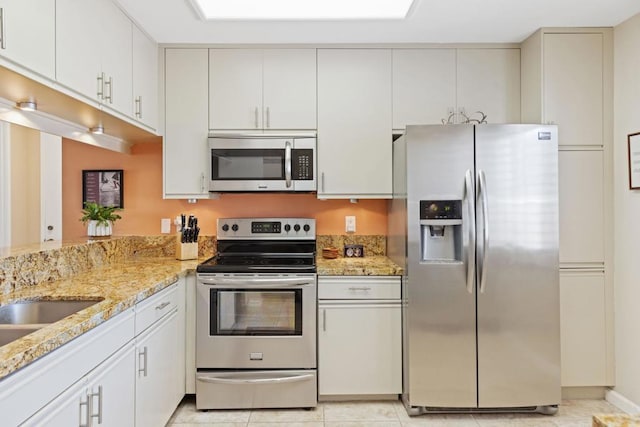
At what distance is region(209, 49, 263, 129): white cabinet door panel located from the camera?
287 cm

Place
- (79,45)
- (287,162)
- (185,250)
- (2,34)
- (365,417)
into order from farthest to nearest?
(185,250), (287,162), (365,417), (79,45), (2,34)

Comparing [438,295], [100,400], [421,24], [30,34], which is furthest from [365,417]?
[30,34]

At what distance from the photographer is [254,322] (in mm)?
2613

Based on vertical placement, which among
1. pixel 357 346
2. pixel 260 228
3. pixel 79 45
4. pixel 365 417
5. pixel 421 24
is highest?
pixel 421 24

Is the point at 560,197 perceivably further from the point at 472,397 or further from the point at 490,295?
the point at 472,397

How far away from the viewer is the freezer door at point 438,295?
248 cm

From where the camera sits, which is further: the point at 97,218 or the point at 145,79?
the point at 97,218

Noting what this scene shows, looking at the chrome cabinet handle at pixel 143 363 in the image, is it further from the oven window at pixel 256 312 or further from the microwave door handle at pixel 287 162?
the microwave door handle at pixel 287 162

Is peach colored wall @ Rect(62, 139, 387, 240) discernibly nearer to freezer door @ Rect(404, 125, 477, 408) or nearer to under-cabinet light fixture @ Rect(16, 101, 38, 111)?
freezer door @ Rect(404, 125, 477, 408)

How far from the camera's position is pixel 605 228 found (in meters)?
2.68

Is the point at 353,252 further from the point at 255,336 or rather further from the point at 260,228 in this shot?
the point at 255,336

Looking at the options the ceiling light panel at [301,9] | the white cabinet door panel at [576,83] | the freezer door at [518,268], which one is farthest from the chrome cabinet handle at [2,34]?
the white cabinet door panel at [576,83]

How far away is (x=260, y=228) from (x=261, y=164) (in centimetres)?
52

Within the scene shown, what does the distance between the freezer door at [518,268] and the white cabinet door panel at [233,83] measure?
146 cm
